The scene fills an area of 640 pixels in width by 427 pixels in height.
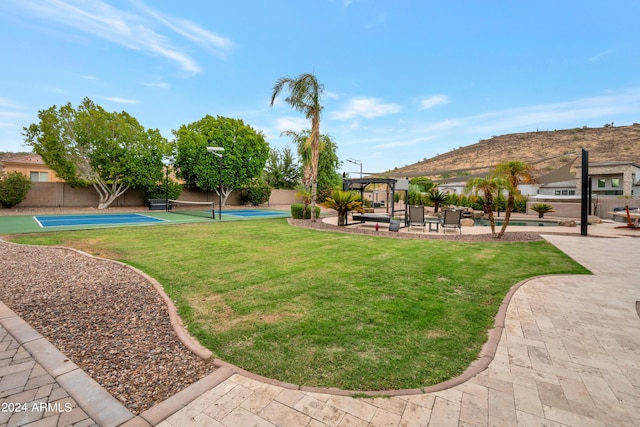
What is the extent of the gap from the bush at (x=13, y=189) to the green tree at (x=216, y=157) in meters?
9.87

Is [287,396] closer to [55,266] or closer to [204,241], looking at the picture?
[55,266]

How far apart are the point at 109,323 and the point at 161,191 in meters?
24.3

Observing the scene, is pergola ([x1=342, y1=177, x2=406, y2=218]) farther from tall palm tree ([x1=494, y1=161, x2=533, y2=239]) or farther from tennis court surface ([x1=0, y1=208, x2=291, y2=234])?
tennis court surface ([x1=0, y1=208, x2=291, y2=234])

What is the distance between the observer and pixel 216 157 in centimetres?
2638

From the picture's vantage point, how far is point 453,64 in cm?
2295

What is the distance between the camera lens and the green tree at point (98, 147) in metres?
19.2

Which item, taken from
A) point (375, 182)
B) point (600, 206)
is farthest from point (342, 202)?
point (600, 206)

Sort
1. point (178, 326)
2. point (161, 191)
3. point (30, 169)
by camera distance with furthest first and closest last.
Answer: point (30, 169) < point (161, 191) < point (178, 326)

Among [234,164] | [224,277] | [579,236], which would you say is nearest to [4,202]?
[234,164]

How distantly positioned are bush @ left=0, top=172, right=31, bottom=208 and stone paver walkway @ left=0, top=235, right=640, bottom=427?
73.0 ft

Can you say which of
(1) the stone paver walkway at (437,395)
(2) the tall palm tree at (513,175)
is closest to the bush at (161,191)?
(1) the stone paver walkway at (437,395)

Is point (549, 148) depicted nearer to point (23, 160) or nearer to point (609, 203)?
point (609, 203)

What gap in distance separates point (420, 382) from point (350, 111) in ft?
83.3

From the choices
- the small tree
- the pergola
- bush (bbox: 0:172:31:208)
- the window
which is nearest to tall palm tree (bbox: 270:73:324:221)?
the small tree
